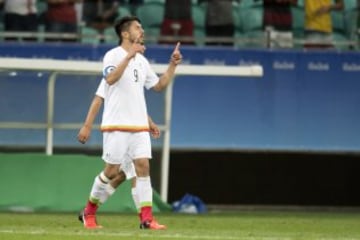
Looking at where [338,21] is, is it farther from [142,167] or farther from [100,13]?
[142,167]

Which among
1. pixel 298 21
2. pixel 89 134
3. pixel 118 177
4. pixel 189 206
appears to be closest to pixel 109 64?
pixel 89 134

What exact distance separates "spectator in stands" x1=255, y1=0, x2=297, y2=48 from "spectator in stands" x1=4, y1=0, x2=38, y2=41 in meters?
3.69

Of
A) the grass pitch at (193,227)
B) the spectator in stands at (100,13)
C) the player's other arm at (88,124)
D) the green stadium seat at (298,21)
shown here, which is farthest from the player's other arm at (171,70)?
the green stadium seat at (298,21)

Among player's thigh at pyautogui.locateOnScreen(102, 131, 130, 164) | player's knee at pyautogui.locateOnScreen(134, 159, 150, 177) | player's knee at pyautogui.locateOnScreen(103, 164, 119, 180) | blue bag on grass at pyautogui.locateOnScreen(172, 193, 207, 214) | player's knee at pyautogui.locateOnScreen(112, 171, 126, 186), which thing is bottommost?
blue bag on grass at pyautogui.locateOnScreen(172, 193, 207, 214)

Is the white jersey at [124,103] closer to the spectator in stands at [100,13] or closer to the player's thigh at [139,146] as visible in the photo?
the player's thigh at [139,146]

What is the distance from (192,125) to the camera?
2105cm

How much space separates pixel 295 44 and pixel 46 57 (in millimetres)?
4008

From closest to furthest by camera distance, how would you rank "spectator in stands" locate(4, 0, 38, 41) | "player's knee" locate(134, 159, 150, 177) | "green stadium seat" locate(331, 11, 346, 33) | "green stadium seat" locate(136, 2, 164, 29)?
"player's knee" locate(134, 159, 150, 177) < "spectator in stands" locate(4, 0, 38, 41) < "green stadium seat" locate(136, 2, 164, 29) < "green stadium seat" locate(331, 11, 346, 33)

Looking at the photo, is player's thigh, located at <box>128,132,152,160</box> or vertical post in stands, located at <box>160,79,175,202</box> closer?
player's thigh, located at <box>128,132,152,160</box>

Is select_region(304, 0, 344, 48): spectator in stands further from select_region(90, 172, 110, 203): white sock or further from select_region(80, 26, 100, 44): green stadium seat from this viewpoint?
select_region(90, 172, 110, 203): white sock

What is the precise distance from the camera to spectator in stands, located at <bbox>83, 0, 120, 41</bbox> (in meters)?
21.0

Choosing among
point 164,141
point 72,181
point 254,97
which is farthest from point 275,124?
point 72,181

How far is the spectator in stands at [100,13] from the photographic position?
68.8 feet

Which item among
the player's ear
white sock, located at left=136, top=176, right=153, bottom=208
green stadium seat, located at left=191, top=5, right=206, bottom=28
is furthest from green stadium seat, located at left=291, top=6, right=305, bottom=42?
white sock, located at left=136, top=176, right=153, bottom=208
